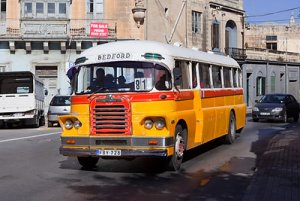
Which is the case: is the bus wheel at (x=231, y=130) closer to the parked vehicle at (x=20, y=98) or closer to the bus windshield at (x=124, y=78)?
the bus windshield at (x=124, y=78)

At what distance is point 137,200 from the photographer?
760 centimetres

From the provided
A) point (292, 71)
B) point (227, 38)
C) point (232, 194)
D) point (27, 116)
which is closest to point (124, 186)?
point (232, 194)

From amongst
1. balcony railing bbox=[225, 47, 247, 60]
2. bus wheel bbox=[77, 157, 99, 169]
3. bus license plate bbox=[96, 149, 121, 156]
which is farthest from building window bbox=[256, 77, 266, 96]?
bus license plate bbox=[96, 149, 121, 156]

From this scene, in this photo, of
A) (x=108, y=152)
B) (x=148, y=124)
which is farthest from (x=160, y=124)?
(x=108, y=152)

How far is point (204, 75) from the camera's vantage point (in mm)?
12539

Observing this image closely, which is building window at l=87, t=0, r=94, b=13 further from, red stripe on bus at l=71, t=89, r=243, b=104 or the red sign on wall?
red stripe on bus at l=71, t=89, r=243, b=104

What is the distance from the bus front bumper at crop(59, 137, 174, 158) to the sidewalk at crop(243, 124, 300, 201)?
183 centimetres

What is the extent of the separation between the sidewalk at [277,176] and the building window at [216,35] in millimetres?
32033

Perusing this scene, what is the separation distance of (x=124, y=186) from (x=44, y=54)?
27.4m

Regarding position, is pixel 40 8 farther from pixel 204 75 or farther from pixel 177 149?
pixel 177 149

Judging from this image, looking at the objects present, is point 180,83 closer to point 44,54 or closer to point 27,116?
point 27,116

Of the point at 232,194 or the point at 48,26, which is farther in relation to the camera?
the point at 48,26

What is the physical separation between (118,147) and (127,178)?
64 centimetres

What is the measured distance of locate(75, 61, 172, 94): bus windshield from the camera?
10.0m
